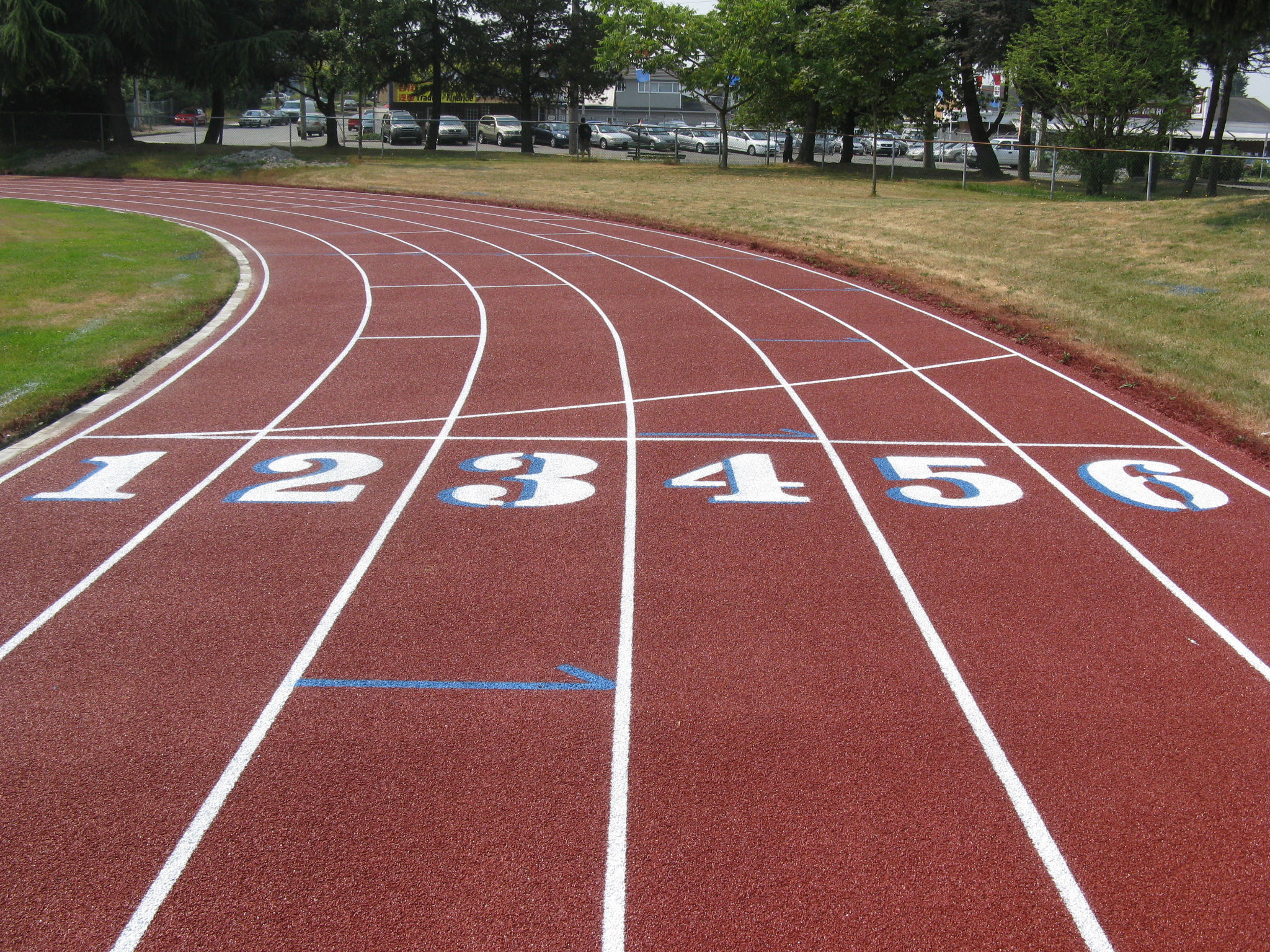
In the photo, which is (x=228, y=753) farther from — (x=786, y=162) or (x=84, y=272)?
(x=786, y=162)

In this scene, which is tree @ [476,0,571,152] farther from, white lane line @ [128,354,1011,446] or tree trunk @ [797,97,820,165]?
white lane line @ [128,354,1011,446]

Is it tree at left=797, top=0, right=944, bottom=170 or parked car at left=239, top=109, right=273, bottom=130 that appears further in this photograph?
parked car at left=239, top=109, right=273, bottom=130

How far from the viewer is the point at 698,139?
50.3 meters

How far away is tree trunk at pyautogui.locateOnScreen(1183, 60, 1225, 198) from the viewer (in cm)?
2722

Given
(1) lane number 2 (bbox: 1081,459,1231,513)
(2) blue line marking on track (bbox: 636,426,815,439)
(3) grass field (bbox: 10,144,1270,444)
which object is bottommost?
(1) lane number 2 (bbox: 1081,459,1231,513)

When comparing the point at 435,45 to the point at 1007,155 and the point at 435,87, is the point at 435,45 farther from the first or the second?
the point at 1007,155

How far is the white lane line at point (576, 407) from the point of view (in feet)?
30.9

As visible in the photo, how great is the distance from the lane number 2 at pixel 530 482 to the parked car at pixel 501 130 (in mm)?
44038

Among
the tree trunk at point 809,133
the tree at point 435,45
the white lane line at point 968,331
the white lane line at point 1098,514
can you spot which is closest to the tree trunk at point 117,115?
the tree at point 435,45

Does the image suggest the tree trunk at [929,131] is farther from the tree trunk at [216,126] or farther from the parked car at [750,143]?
the tree trunk at [216,126]

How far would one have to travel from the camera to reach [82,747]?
473cm

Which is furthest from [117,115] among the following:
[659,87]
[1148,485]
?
[659,87]

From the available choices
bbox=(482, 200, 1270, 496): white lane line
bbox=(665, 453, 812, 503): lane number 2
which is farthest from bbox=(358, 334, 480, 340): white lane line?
bbox=(482, 200, 1270, 496): white lane line

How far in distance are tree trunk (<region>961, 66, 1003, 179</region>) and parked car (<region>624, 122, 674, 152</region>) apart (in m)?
14.6
